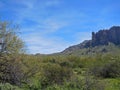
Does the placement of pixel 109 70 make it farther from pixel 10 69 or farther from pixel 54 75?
pixel 10 69

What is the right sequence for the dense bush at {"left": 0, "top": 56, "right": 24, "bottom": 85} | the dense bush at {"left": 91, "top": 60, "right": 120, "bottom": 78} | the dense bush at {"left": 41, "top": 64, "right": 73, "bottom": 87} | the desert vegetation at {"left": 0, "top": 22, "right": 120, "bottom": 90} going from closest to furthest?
the desert vegetation at {"left": 0, "top": 22, "right": 120, "bottom": 90} → the dense bush at {"left": 0, "top": 56, "right": 24, "bottom": 85} → the dense bush at {"left": 41, "top": 64, "right": 73, "bottom": 87} → the dense bush at {"left": 91, "top": 60, "right": 120, "bottom": 78}

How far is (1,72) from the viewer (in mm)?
24812

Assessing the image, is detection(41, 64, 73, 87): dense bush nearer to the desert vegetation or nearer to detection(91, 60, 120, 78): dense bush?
the desert vegetation

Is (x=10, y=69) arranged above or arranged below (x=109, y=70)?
above

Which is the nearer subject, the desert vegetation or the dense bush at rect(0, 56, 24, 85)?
the desert vegetation

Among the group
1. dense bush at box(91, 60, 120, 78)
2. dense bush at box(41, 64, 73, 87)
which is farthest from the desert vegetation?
dense bush at box(91, 60, 120, 78)

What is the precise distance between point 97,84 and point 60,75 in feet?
19.9

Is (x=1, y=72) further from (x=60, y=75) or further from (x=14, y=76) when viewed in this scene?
(x=60, y=75)

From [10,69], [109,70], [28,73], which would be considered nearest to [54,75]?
[28,73]

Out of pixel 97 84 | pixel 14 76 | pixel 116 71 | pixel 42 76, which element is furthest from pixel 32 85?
pixel 116 71

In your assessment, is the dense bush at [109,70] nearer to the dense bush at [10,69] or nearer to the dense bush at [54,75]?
the dense bush at [54,75]

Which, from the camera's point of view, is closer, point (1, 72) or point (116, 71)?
point (1, 72)

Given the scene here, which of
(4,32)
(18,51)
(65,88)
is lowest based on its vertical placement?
(65,88)

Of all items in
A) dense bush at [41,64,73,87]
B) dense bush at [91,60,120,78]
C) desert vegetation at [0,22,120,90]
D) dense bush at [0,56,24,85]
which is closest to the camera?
desert vegetation at [0,22,120,90]
